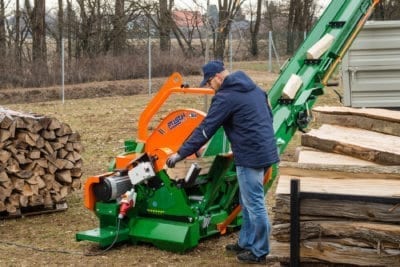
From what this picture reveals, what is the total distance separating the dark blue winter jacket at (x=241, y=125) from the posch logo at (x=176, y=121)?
0.73m

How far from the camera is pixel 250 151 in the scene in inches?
239

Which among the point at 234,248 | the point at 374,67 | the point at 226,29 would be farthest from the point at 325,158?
the point at 226,29

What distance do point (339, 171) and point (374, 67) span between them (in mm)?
7989

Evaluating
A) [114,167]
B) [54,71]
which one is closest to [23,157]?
[114,167]

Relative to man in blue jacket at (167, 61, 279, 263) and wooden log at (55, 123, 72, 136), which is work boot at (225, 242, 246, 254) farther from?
wooden log at (55, 123, 72, 136)

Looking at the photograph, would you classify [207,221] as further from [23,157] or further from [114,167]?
[23,157]

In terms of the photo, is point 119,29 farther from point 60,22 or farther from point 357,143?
point 357,143

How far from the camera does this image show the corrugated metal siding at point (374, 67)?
486 inches

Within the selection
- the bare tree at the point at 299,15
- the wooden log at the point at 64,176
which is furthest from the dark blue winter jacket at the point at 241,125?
the bare tree at the point at 299,15

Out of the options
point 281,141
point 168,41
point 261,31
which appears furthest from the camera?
point 261,31

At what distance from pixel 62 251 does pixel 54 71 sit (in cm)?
2050

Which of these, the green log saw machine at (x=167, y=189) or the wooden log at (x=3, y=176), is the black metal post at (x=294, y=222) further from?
the wooden log at (x=3, y=176)

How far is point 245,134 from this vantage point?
19.8 feet

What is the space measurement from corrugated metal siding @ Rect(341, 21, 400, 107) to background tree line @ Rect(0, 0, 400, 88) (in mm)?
13678
